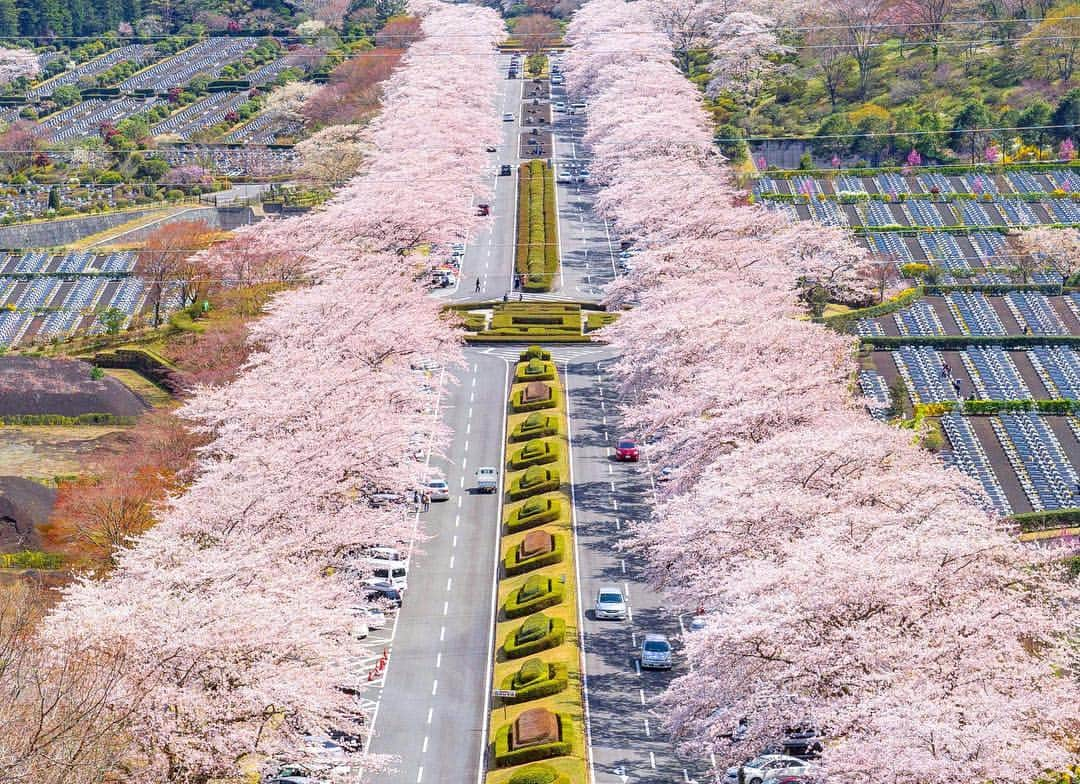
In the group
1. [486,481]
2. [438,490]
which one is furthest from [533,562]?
[486,481]

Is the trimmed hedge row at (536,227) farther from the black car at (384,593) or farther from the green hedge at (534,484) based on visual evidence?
the black car at (384,593)

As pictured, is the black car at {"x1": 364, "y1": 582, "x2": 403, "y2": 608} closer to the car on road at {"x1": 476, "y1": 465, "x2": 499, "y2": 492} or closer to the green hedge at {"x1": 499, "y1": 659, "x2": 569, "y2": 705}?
the green hedge at {"x1": 499, "y1": 659, "x2": 569, "y2": 705}

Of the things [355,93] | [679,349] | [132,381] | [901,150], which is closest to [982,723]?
[679,349]

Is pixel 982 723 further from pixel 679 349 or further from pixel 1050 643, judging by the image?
pixel 679 349

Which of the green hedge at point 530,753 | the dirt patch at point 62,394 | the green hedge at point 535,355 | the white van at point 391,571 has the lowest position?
the dirt patch at point 62,394

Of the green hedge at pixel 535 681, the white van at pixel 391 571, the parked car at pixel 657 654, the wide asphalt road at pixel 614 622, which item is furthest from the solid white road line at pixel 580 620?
the white van at pixel 391 571
